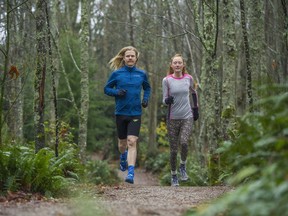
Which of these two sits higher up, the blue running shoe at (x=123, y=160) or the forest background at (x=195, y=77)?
the forest background at (x=195, y=77)

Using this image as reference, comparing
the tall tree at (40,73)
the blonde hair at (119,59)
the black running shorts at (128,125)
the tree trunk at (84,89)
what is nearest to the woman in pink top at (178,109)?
the black running shorts at (128,125)

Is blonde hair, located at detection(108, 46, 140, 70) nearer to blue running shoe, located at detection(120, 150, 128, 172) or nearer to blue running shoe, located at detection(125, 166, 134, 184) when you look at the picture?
blue running shoe, located at detection(120, 150, 128, 172)

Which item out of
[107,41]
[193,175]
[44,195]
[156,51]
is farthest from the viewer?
[107,41]

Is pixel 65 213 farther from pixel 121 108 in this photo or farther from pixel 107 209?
pixel 121 108

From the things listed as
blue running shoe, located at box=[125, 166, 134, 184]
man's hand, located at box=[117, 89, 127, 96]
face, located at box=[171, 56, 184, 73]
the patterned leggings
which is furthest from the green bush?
→ face, located at box=[171, 56, 184, 73]

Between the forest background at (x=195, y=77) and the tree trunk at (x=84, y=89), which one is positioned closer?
the forest background at (x=195, y=77)

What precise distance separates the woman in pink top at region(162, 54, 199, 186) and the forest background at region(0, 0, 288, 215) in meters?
0.74

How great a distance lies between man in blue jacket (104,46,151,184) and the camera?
8.82m

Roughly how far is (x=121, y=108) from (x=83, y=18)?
5.64 meters

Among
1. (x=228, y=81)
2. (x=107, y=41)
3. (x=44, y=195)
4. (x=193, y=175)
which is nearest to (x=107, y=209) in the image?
(x=44, y=195)

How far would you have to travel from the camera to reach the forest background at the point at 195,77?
15.4 ft

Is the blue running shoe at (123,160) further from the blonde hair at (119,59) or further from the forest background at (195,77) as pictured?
the blonde hair at (119,59)

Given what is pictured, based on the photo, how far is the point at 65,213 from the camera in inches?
172

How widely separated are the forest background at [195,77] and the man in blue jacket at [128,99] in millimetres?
1217
